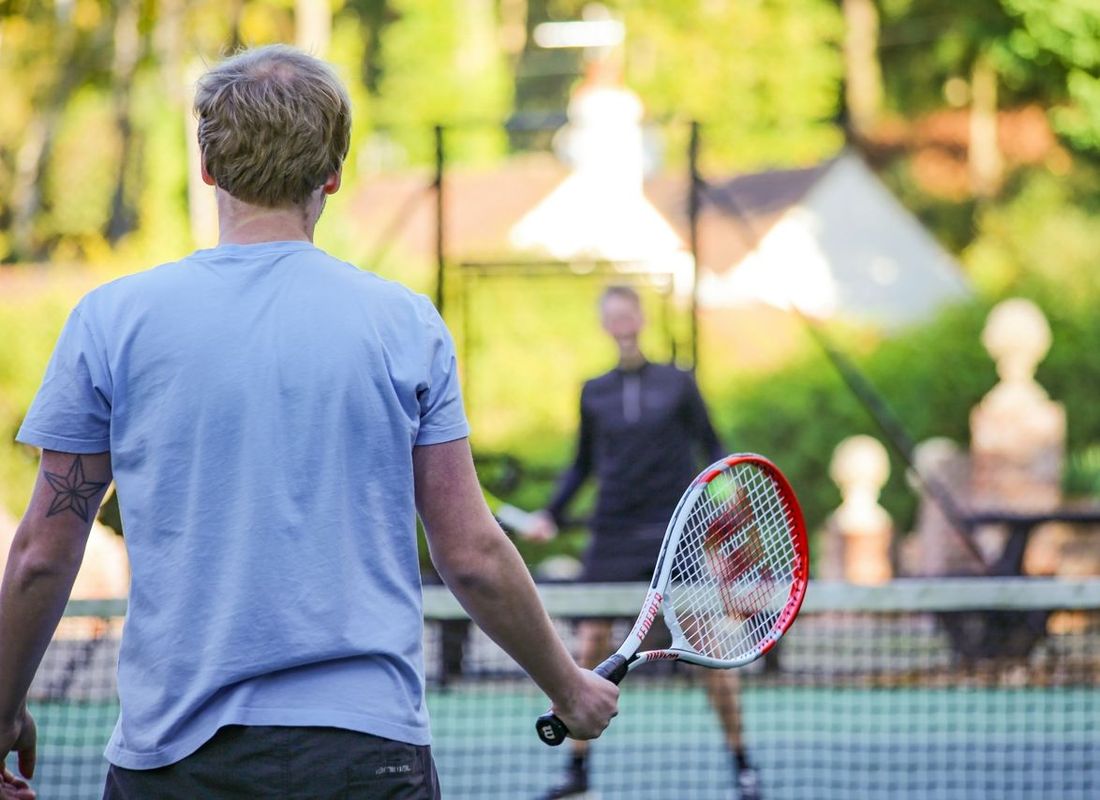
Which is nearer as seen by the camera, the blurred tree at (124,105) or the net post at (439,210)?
the net post at (439,210)

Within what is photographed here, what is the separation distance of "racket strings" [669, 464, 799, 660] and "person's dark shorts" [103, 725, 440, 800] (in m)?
0.88

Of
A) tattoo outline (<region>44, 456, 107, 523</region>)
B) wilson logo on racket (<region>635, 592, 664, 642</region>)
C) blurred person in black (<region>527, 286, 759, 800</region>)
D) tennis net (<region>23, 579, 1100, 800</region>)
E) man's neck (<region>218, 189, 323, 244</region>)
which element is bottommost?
tennis net (<region>23, 579, 1100, 800</region>)

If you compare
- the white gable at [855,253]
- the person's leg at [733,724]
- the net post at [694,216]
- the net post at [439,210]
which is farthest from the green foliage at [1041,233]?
the person's leg at [733,724]

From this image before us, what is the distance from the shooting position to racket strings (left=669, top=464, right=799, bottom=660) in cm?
299

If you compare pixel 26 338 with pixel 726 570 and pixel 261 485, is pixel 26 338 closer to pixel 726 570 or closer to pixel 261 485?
pixel 726 570

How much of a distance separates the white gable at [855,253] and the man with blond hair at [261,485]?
22189 millimetres

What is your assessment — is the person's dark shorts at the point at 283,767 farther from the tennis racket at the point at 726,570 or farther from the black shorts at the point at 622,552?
the black shorts at the point at 622,552

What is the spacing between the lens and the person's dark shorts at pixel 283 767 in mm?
2104

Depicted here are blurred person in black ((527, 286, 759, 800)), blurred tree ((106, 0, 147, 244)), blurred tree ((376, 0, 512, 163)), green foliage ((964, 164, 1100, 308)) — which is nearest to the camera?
blurred person in black ((527, 286, 759, 800))

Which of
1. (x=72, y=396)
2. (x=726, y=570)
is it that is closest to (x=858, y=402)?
(x=726, y=570)

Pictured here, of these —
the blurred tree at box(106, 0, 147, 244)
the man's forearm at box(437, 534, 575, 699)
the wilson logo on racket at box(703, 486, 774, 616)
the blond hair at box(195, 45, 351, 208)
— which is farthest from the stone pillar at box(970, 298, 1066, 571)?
the blurred tree at box(106, 0, 147, 244)

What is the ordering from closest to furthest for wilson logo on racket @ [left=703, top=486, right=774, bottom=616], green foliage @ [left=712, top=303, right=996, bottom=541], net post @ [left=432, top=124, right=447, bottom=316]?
wilson logo on racket @ [left=703, top=486, right=774, bottom=616] < net post @ [left=432, top=124, right=447, bottom=316] < green foliage @ [left=712, top=303, right=996, bottom=541]

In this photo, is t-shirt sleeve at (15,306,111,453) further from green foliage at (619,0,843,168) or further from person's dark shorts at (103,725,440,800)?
green foliage at (619,0,843,168)

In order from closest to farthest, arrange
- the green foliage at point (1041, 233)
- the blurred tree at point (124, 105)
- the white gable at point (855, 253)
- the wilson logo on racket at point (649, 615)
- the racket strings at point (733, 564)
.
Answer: the wilson logo on racket at point (649, 615) → the racket strings at point (733, 564) → the green foliage at point (1041, 233) → the blurred tree at point (124, 105) → the white gable at point (855, 253)
